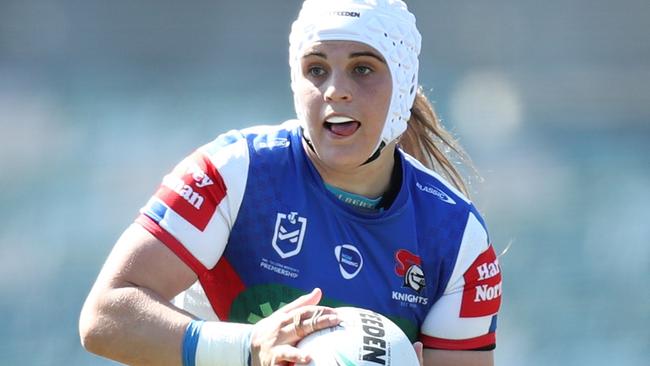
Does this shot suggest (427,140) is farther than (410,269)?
Yes

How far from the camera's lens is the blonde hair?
445 cm

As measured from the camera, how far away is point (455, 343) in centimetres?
403

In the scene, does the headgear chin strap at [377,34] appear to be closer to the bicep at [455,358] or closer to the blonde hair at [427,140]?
the blonde hair at [427,140]

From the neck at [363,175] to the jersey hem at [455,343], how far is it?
18.5 inches

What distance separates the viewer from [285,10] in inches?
364

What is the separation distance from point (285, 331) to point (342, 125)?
696 millimetres

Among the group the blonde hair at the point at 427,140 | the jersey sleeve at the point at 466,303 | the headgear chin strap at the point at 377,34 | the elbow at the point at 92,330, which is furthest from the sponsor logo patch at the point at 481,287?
the elbow at the point at 92,330

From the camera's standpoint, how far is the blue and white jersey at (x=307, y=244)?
3768mm

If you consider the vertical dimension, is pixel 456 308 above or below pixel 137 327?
above

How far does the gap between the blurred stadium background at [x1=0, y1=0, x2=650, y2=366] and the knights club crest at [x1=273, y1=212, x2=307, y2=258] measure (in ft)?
9.25

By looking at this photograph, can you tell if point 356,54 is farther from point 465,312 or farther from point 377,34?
point 465,312

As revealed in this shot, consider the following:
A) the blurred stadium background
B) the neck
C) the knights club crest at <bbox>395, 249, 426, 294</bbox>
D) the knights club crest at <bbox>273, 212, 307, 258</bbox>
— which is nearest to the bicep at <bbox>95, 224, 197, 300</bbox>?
the knights club crest at <bbox>273, 212, 307, 258</bbox>

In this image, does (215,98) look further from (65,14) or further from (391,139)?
(391,139)

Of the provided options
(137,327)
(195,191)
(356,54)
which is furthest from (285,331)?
(356,54)
